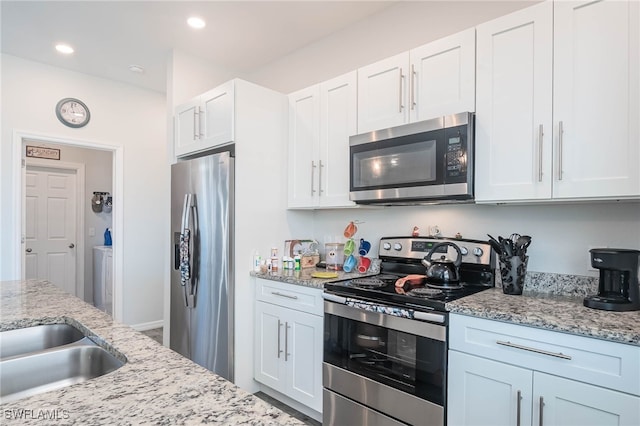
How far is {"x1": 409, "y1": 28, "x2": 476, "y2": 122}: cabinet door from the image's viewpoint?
6.17ft

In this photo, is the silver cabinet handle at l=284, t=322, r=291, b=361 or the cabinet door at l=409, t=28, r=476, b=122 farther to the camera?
the silver cabinet handle at l=284, t=322, r=291, b=361

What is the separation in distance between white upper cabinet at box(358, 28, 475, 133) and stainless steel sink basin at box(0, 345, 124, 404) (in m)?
1.86

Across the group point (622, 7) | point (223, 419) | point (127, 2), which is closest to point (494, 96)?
point (622, 7)

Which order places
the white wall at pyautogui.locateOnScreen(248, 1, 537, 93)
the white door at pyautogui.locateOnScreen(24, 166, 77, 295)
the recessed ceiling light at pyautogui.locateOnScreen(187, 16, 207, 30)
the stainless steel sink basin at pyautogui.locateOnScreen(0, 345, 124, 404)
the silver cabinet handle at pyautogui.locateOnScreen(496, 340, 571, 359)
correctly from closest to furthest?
the stainless steel sink basin at pyautogui.locateOnScreen(0, 345, 124, 404) → the silver cabinet handle at pyautogui.locateOnScreen(496, 340, 571, 359) → the white wall at pyautogui.locateOnScreen(248, 1, 537, 93) → the recessed ceiling light at pyautogui.locateOnScreen(187, 16, 207, 30) → the white door at pyautogui.locateOnScreen(24, 166, 77, 295)

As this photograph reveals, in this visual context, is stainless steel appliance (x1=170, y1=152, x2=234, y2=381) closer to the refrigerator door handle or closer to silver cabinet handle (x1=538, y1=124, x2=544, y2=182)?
the refrigerator door handle

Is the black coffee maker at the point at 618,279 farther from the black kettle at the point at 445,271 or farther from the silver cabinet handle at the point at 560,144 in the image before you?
the black kettle at the point at 445,271

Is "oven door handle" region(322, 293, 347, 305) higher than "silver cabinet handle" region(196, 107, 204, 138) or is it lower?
lower

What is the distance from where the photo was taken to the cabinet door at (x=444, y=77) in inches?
74.1

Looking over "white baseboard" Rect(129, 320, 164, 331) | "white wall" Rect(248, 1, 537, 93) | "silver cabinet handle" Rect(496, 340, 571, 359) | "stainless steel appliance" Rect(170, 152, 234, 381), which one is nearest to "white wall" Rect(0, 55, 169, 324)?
"white baseboard" Rect(129, 320, 164, 331)

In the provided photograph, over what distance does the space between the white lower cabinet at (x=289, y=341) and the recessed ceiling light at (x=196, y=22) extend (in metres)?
2.06

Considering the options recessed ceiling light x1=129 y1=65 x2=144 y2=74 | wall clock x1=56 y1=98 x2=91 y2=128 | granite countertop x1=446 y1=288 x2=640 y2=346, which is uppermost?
recessed ceiling light x1=129 y1=65 x2=144 y2=74

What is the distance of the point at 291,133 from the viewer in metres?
2.82

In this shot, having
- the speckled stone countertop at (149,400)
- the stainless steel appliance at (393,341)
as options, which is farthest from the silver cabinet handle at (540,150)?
the speckled stone countertop at (149,400)

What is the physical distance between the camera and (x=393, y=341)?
5.86 feet
